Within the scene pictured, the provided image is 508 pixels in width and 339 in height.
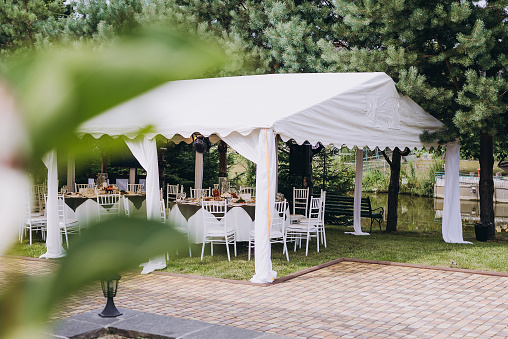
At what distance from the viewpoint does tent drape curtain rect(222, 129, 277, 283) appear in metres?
7.55

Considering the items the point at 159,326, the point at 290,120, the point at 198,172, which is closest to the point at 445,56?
the point at 290,120

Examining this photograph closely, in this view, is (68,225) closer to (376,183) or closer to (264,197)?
(264,197)

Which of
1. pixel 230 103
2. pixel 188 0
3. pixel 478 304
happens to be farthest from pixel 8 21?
pixel 478 304

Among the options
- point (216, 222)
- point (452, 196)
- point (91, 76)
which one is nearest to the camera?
point (91, 76)

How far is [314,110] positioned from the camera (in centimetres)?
833

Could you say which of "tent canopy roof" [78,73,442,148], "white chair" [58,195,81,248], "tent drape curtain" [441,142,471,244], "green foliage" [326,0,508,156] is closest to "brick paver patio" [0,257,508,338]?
"white chair" [58,195,81,248]

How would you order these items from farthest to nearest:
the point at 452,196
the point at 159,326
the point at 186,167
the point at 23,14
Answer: the point at 186,167, the point at 23,14, the point at 452,196, the point at 159,326

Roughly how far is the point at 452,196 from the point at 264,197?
5405mm

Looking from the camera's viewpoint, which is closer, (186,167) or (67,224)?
(67,224)

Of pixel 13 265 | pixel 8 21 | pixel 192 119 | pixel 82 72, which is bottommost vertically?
pixel 13 265

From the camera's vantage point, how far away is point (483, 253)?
394 inches

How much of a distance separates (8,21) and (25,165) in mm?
15921

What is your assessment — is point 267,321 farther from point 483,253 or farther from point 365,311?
point 483,253

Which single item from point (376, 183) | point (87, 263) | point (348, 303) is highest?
point (376, 183)
